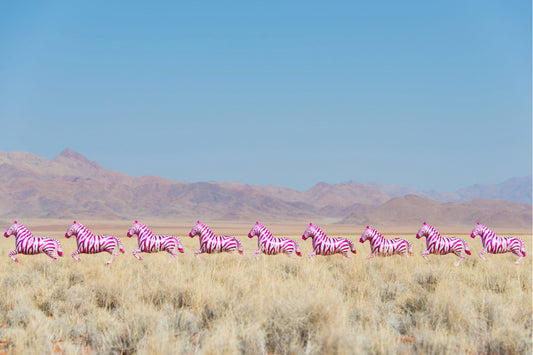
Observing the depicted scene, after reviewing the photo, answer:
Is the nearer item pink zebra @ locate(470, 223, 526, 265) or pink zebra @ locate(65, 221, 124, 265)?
pink zebra @ locate(65, 221, 124, 265)

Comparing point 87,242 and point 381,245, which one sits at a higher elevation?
point 381,245

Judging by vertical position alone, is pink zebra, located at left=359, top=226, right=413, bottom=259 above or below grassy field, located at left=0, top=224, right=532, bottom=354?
above

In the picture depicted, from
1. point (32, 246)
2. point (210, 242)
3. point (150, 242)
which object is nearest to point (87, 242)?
point (32, 246)

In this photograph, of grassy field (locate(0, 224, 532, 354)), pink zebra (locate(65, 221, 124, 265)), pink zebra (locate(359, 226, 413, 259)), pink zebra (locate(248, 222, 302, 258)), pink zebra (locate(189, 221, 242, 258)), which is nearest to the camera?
grassy field (locate(0, 224, 532, 354))

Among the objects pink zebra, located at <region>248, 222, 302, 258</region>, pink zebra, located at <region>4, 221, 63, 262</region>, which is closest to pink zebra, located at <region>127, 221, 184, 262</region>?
pink zebra, located at <region>4, 221, 63, 262</region>

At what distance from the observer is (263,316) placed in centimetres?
814

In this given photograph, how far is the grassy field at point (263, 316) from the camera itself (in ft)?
24.0

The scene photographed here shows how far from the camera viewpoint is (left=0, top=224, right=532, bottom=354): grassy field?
7.32 meters

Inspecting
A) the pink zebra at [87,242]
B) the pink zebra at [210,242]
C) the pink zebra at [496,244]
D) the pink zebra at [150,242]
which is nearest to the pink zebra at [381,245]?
the pink zebra at [496,244]

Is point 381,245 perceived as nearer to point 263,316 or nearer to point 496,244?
point 496,244

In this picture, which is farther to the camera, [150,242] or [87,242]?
[150,242]

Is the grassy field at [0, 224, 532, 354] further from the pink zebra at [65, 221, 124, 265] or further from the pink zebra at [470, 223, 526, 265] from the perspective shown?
the pink zebra at [470, 223, 526, 265]

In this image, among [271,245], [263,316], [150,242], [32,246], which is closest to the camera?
[263,316]

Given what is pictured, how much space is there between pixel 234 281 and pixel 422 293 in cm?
422
